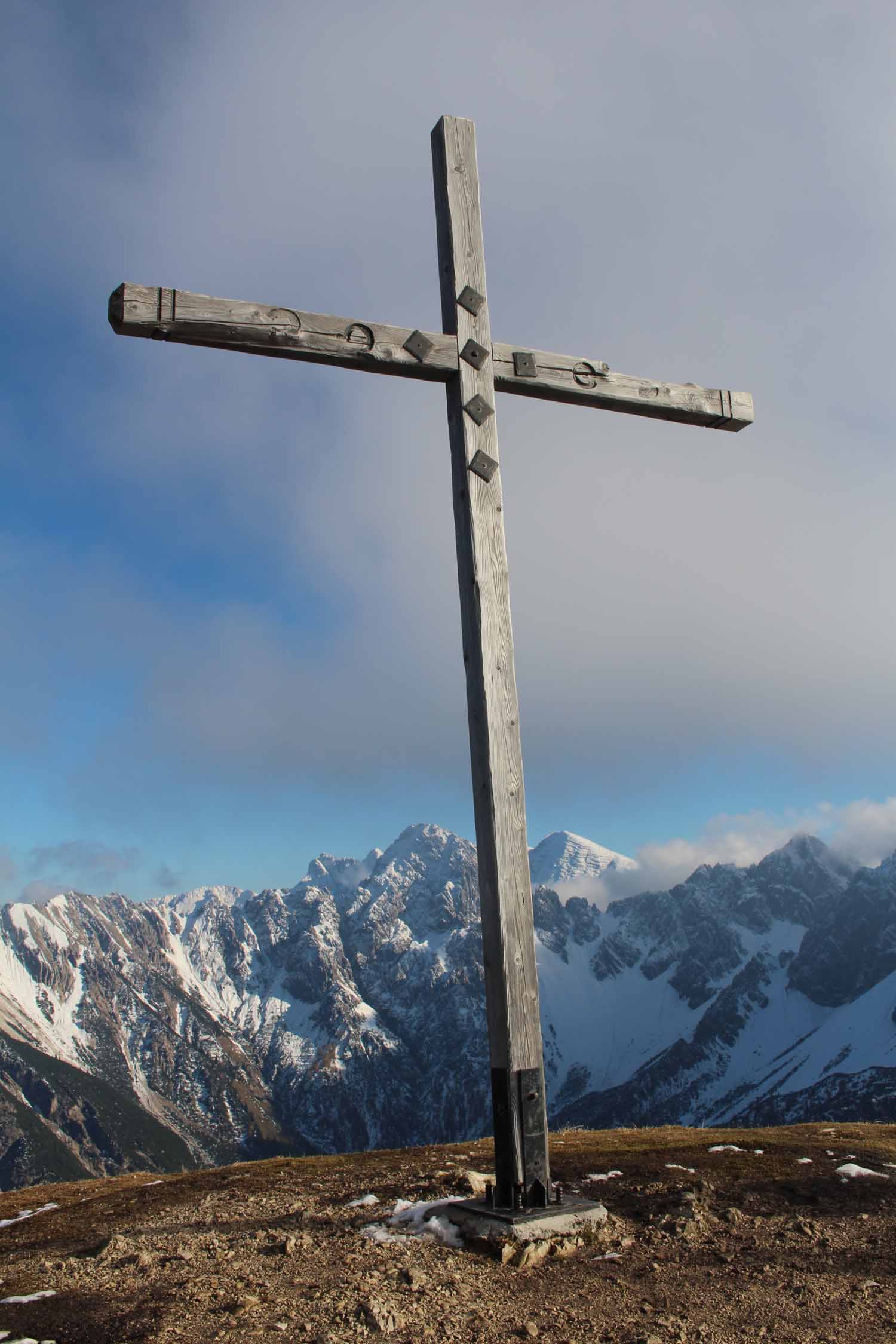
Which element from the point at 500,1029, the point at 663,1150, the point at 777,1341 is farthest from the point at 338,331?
the point at 663,1150

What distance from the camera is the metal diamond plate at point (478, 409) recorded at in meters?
9.54

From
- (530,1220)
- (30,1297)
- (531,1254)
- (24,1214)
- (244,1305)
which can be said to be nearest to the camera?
(244,1305)

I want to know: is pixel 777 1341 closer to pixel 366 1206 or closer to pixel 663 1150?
pixel 366 1206

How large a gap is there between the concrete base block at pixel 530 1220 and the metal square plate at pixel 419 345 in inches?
303

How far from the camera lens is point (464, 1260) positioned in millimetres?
7586

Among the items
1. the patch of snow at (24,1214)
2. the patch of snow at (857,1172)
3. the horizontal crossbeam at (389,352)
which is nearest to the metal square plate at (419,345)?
the horizontal crossbeam at (389,352)

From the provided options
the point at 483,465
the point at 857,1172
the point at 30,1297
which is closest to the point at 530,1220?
the point at 30,1297

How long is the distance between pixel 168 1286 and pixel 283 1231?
1.66 meters

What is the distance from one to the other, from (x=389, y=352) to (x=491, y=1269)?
794cm

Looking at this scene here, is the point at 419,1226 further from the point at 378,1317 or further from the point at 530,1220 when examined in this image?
the point at 378,1317

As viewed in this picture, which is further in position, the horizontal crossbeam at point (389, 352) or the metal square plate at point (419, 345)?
the metal square plate at point (419, 345)

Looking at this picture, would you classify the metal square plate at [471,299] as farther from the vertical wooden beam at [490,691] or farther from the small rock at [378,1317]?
the small rock at [378,1317]

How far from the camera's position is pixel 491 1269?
739 centimetres

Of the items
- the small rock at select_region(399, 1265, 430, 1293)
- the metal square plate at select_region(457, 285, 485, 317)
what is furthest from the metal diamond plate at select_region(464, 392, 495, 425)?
the small rock at select_region(399, 1265, 430, 1293)
